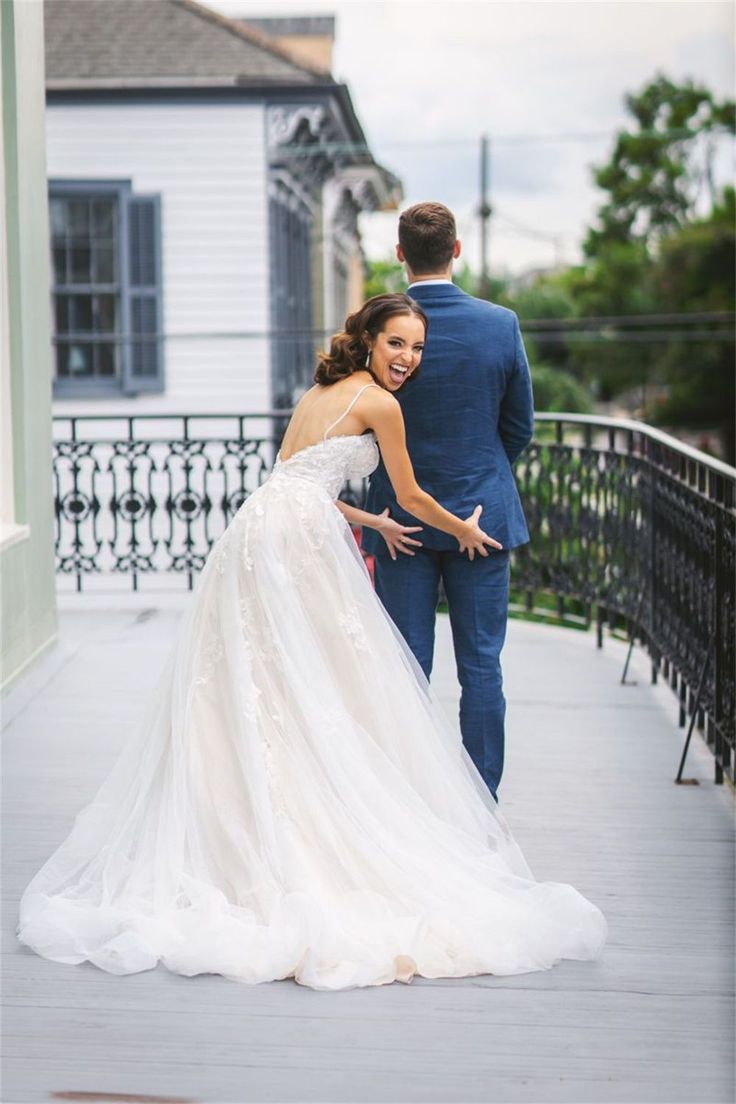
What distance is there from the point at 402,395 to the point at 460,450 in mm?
252

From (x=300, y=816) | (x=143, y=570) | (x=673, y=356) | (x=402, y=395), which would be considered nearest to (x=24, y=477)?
(x=143, y=570)

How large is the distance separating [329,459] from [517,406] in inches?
27.4

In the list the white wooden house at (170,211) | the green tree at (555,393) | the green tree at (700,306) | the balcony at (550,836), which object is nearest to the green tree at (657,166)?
the green tree at (700,306)

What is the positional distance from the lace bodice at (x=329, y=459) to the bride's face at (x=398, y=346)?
204 millimetres

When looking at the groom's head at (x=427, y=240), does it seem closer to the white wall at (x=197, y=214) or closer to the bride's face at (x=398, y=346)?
the bride's face at (x=398, y=346)

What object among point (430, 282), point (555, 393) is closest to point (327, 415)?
point (430, 282)

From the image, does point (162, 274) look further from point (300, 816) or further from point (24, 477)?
point (300, 816)

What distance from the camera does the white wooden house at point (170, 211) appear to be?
14.1m

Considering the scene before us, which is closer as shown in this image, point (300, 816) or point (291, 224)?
point (300, 816)

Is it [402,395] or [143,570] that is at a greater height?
[402,395]

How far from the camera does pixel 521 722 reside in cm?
675

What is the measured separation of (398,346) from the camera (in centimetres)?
431

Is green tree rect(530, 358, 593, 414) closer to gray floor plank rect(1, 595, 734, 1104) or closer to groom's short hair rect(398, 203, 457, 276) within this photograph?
gray floor plank rect(1, 595, 734, 1104)

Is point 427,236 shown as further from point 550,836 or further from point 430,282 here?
point 550,836
